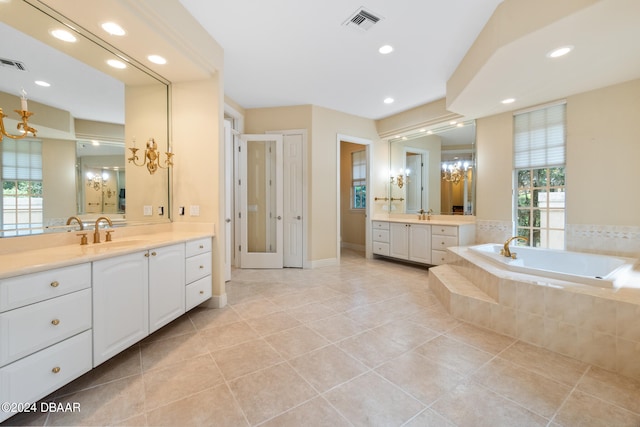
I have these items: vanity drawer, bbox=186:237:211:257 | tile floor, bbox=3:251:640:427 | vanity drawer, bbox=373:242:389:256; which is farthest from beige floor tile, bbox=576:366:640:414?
vanity drawer, bbox=373:242:389:256

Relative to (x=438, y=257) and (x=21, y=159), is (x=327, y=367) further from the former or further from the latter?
(x=438, y=257)

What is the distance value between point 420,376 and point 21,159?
293 centimetres

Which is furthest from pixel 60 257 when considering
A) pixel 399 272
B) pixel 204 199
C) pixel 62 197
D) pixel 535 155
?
pixel 535 155

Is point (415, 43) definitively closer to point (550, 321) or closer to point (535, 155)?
point (535, 155)

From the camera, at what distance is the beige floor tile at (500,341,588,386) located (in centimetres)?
169

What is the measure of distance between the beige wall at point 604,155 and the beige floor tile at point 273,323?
364 centimetres

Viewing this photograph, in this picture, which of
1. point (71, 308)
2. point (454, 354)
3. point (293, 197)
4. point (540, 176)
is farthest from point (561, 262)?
point (71, 308)

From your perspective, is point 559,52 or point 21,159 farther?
point 559,52

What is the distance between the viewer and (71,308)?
1.42 m

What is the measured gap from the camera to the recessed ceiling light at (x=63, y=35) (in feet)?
6.11

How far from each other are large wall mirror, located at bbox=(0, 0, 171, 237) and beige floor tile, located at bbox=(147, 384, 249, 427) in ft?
4.76

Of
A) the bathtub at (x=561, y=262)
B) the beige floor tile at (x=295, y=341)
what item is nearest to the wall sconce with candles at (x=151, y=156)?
the beige floor tile at (x=295, y=341)

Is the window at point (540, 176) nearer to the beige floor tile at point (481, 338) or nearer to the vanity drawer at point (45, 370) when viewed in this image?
the beige floor tile at point (481, 338)

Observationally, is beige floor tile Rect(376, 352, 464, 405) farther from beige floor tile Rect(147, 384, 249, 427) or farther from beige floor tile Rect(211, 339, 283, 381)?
beige floor tile Rect(147, 384, 249, 427)
